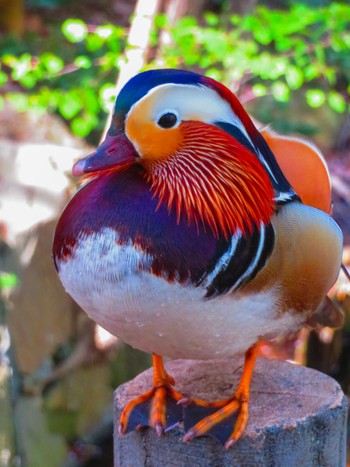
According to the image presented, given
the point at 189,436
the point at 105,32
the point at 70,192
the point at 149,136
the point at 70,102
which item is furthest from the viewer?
the point at 70,192

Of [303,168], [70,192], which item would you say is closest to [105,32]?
[70,192]

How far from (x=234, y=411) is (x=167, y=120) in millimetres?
482

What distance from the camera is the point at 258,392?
1.21 metres

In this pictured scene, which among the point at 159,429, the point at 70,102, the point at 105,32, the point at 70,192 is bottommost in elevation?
→ the point at 159,429

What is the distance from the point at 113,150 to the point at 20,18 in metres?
4.33

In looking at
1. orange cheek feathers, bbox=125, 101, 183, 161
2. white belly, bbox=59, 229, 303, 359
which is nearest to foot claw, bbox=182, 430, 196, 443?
white belly, bbox=59, 229, 303, 359

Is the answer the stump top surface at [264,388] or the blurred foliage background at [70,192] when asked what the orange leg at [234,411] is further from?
the blurred foliage background at [70,192]

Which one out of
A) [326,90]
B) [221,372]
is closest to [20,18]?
[326,90]

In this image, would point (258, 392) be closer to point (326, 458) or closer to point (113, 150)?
point (326, 458)

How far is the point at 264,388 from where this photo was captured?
48.3 inches

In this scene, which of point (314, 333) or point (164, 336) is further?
point (314, 333)

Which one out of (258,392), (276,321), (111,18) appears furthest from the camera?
(111,18)

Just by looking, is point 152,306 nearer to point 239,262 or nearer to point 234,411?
point 239,262

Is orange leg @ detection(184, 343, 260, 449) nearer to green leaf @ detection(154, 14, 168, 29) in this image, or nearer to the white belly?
the white belly
